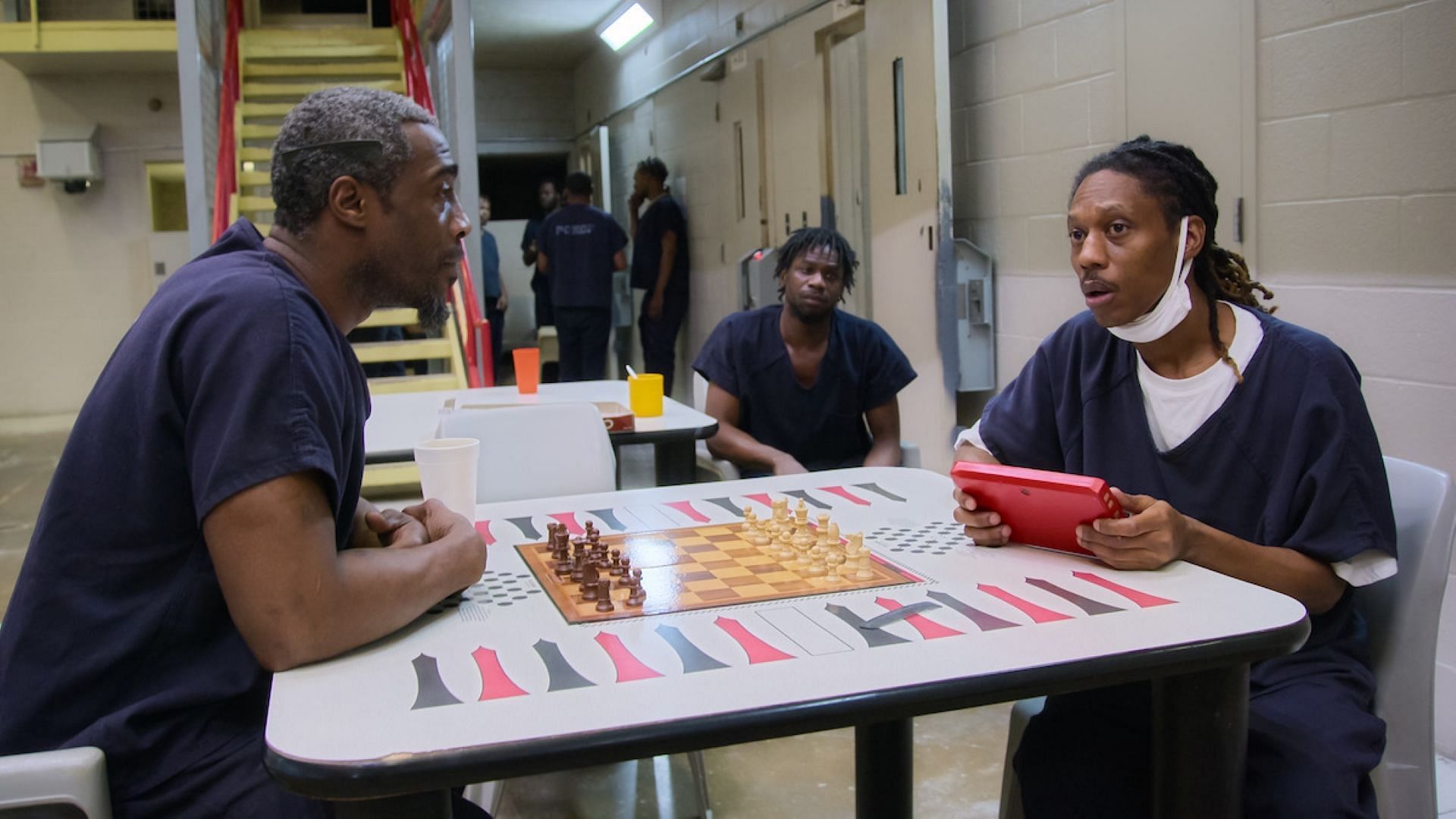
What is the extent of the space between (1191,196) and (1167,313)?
219mm

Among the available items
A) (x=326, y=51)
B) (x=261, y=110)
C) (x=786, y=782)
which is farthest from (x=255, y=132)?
(x=786, y=782)

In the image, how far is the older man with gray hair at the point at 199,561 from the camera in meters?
1.24

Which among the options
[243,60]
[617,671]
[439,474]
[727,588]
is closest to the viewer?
[617,671]

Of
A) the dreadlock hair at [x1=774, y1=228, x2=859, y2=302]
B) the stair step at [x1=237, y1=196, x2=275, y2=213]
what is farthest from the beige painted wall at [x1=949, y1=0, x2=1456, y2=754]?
the stair step at [x1=237, y1=196, x2=275, y2=213]

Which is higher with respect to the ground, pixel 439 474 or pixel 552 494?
pixel 439 474

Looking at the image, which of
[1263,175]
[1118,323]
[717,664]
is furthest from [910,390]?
[717,664]

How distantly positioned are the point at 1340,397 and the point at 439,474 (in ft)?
4.46

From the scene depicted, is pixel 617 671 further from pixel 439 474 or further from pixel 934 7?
pixel 934 7

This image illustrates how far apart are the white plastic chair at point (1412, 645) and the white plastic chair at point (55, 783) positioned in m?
1.62

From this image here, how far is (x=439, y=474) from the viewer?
1.80m

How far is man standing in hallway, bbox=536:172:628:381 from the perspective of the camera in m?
8.05

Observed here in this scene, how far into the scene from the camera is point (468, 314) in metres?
5.92

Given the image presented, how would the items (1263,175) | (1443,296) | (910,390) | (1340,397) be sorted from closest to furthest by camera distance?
1. (1340,397)
2. (1443,296)
3. (1263,175)
4. (910,390)

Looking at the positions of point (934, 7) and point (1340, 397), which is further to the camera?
point (934, 7)
